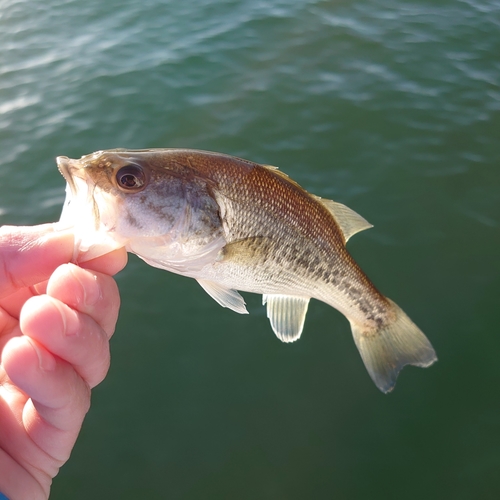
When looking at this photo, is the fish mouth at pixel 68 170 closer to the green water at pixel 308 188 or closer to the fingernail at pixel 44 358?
the fingernail at pixel 44 358

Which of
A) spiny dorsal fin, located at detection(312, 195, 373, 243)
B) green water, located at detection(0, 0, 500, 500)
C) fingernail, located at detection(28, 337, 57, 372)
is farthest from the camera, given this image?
green water, located at detection(0, 0, 500, 500)

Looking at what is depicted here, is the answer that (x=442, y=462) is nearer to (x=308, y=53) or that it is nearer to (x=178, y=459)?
(x=178, y=459)

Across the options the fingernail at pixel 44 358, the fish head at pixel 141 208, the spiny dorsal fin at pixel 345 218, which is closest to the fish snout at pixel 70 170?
the fish head at pixel 141 208

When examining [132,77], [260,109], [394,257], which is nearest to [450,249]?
[394,257]

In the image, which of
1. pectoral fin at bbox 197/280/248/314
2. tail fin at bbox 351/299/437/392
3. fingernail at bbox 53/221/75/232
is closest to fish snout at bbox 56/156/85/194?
fingernail at bbox 53/221/75/232

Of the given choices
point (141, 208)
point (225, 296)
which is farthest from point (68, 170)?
point (225, 296)

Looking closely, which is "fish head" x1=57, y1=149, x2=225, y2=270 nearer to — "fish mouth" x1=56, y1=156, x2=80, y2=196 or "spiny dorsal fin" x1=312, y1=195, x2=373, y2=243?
"fish mouth" x1=56, y1=156, x2=80, y2=196

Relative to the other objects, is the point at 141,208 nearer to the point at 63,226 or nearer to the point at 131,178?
the point at 131,178
